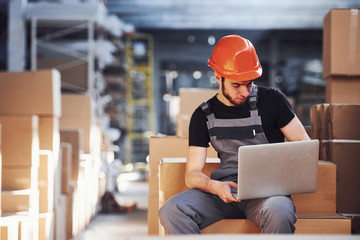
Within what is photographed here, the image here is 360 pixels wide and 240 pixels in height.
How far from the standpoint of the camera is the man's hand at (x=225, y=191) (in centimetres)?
218

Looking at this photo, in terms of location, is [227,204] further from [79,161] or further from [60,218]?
[79,161]

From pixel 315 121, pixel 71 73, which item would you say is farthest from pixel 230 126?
pixel 71 73

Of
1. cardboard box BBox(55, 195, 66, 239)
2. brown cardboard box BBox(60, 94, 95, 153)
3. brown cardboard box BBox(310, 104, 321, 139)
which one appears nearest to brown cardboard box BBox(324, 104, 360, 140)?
brown cardboard box BBox(310, 104, 321, 139)

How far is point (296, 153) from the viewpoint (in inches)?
82.3

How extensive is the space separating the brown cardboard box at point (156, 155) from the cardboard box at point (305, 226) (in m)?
0.97

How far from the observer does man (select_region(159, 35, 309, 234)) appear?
91.0 inches

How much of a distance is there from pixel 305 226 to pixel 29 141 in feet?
5.71

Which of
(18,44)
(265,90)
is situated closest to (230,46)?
(265,90)

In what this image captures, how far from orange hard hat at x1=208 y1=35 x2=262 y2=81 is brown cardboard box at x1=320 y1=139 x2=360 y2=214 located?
81 centimetres

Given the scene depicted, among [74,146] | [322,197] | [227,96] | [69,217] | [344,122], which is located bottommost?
[69,217]

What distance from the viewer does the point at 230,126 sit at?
Result: 2443mm

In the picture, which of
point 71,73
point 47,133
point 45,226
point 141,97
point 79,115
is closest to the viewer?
point 45,226

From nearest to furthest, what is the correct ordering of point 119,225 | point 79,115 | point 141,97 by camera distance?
point 119,225 < point 79,115 < point 141,97

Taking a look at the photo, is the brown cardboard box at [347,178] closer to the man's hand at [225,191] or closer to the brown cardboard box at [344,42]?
the brown cardboard box at [344,42]
